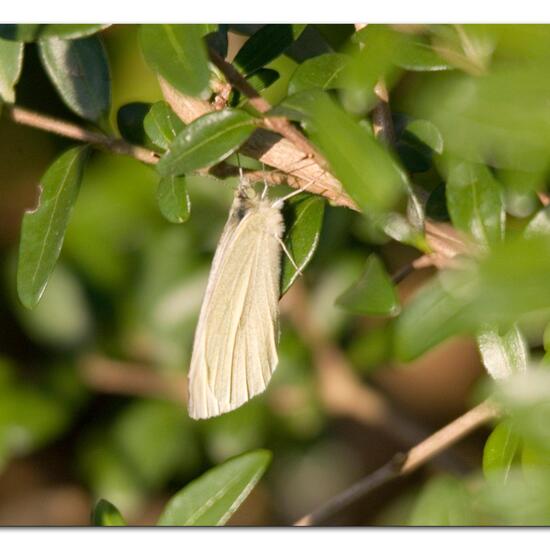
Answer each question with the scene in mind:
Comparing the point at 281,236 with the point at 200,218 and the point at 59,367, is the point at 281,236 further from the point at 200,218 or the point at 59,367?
the point at 59,367

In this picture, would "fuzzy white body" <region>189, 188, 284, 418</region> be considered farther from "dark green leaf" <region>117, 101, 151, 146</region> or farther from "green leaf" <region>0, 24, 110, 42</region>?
"green leaf" <region>0, 24, 110, 42</region>

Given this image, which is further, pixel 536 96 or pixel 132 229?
pixel 132 229

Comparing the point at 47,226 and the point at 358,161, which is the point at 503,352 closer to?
the point at 358,161

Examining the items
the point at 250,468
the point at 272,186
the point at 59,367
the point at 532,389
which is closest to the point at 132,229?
the point at 59,367

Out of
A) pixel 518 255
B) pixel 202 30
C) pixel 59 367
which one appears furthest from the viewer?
pixel 59 367

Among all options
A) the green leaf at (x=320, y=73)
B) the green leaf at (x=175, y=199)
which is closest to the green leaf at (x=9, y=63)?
the green leaf at (x=175, y=199)
